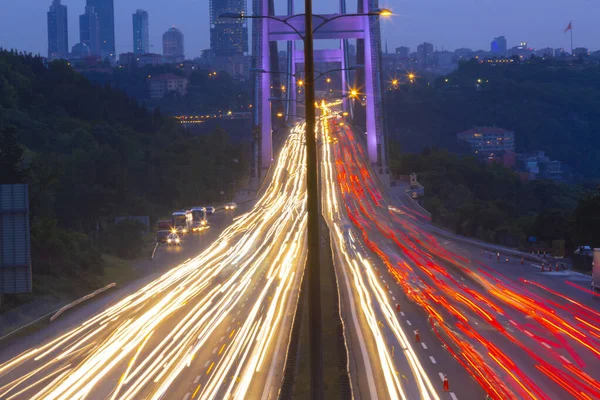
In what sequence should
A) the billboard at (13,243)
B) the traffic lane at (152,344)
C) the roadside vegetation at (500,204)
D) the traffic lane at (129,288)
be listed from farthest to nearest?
the roadside vegetation at (500,204) → the traffic lane at (129,288) → the billboard at (13,243) → the traffic lane at (152,344)

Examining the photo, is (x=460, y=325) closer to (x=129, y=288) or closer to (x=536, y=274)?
(x=536, y=274)

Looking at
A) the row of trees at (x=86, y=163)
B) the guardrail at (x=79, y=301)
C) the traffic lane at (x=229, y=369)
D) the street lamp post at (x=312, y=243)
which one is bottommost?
the traffic lane at (x=229, y=369)

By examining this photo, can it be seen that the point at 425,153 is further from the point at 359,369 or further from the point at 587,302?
the point at 359,369

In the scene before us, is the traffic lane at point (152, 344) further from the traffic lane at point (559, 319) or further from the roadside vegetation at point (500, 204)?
the roadside vegetation at point (500, 204)

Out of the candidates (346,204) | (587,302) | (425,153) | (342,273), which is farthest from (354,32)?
(587,302)

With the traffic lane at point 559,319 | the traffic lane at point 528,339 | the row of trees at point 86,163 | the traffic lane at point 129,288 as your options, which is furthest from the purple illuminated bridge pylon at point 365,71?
the traffic lane at point 528,339

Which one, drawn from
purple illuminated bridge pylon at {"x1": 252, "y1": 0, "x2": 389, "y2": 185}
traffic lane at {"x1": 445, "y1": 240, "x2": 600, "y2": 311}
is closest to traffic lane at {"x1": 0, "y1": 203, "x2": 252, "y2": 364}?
traffic lane at {"x1": 445, "y1": 240, "x2": 600, "y2": 311}

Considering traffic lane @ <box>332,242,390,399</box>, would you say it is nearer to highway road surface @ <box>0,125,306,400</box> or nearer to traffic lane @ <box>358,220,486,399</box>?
traffic lane @ <box>358,220,486,399</box>
